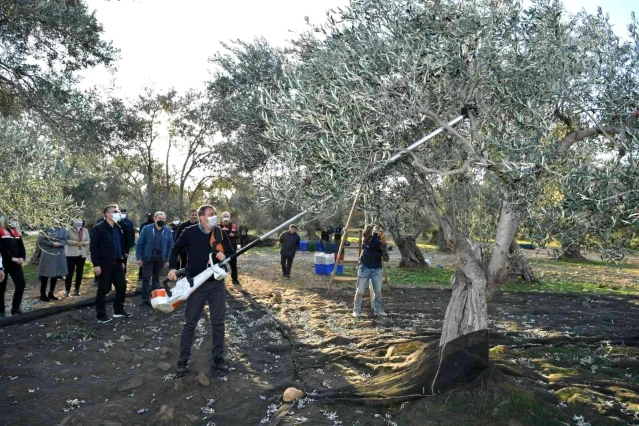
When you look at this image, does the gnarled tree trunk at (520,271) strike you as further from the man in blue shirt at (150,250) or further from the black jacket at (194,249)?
the black jacket at (194,249)

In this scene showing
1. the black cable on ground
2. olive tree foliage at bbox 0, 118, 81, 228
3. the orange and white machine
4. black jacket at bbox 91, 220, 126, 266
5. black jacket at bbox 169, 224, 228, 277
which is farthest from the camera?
black jacket at bbox 91, 220, 126, 266

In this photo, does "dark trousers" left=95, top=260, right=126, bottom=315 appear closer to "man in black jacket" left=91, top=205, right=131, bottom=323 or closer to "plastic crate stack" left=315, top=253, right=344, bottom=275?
"man in black jacket" left=91, top=205, right=131, bottom=323

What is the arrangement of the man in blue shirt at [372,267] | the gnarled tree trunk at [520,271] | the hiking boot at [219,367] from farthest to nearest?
the gnarled tree trunk at [520,271] < the man in blue shirt at [372,267] < the hiking boot at [219,367]

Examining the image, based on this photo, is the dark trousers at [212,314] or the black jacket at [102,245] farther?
the black jacket at [102,245]

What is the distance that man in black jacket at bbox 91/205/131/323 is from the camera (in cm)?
991

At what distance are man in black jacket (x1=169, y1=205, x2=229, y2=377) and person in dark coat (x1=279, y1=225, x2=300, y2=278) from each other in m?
10.4

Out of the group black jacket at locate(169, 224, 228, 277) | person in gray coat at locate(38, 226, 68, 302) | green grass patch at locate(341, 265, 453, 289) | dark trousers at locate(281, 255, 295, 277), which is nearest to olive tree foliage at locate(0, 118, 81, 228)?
black jacket at locate(169, 224, 228, 277)

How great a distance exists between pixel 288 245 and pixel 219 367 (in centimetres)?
1146

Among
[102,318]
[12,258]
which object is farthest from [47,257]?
[102,318]

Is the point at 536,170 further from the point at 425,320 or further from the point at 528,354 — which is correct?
the point at 425,320

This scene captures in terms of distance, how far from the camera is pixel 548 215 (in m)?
5.73

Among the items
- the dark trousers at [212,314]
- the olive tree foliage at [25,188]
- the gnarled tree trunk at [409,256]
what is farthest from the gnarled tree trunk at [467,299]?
the gnarled tree trunk at [409,256]

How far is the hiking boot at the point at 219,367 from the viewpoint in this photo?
7.08m

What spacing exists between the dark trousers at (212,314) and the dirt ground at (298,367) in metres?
0.42
